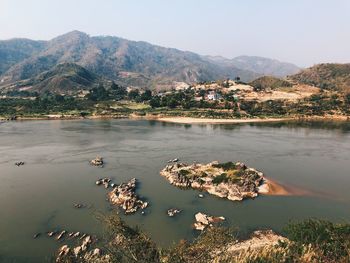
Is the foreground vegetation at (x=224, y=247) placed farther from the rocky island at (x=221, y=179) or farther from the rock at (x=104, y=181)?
the rock at (x=104, y=181)

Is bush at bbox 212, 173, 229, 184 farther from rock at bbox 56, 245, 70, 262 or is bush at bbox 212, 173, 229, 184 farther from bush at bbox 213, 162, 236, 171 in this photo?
rock at bbox 56, 245, 70, 262

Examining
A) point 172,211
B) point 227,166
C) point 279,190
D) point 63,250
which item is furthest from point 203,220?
point 227,166

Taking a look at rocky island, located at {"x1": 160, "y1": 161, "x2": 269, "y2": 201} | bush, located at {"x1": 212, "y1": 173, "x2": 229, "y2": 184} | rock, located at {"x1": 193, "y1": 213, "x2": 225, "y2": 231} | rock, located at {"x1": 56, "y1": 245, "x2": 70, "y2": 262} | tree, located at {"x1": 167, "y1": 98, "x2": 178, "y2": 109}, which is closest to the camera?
rock, located at {"x1": 56, "y1": 245, "x2": 70, "y2": 262}

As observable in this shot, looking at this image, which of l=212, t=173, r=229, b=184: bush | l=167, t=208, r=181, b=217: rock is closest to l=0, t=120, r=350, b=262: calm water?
l=167, t=208, r=181, b=217: rock

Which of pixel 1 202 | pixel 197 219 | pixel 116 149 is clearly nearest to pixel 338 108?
pixel 116 149

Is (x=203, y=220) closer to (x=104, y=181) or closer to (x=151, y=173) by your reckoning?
(x=104, y=181)

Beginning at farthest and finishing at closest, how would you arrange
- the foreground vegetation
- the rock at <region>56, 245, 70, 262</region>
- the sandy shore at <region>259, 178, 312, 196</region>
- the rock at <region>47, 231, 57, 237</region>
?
the sandy shore at <region>259, 178, 312, 196</region>, the rock at <region>47, 231, 57, 237</region>, the rock at <region>56, 245, 70, 262</region>, the foreground vegetation

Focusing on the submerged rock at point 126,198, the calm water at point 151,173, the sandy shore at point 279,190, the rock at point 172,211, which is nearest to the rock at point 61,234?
the calm water at point 151,173
